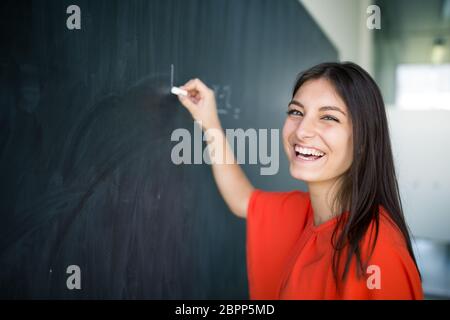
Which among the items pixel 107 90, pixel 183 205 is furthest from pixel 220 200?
pixel 107 90

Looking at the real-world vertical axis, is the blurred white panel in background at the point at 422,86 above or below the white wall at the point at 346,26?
below

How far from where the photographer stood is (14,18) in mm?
682

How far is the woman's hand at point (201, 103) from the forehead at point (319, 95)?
0.83ft

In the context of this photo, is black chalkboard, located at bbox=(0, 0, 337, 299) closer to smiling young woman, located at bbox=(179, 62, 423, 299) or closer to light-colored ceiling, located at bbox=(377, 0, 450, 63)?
smiling young woman, located at bbox=(179, 62, 423, 299)

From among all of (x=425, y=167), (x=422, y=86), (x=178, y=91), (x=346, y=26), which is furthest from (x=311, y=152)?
(x=422, y=86)

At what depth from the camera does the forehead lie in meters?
0.96

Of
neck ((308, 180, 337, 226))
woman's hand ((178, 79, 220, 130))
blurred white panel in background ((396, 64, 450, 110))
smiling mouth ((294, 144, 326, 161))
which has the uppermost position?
blurred white panel in background ((396, 64, 450, 110))

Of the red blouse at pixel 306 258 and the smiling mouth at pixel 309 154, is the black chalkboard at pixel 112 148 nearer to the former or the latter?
the red blouse at pixel 306 258

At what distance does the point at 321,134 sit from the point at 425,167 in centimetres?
256

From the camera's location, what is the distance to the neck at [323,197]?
1037 millimetres

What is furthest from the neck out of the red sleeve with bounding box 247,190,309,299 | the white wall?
the white wall

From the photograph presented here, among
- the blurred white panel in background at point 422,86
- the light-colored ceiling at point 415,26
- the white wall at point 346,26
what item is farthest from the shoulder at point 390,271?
the light-colored ceiling at point 415,26

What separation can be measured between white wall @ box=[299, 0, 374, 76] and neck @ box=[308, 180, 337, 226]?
1160mm

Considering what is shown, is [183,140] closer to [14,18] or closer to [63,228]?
[63,228]
